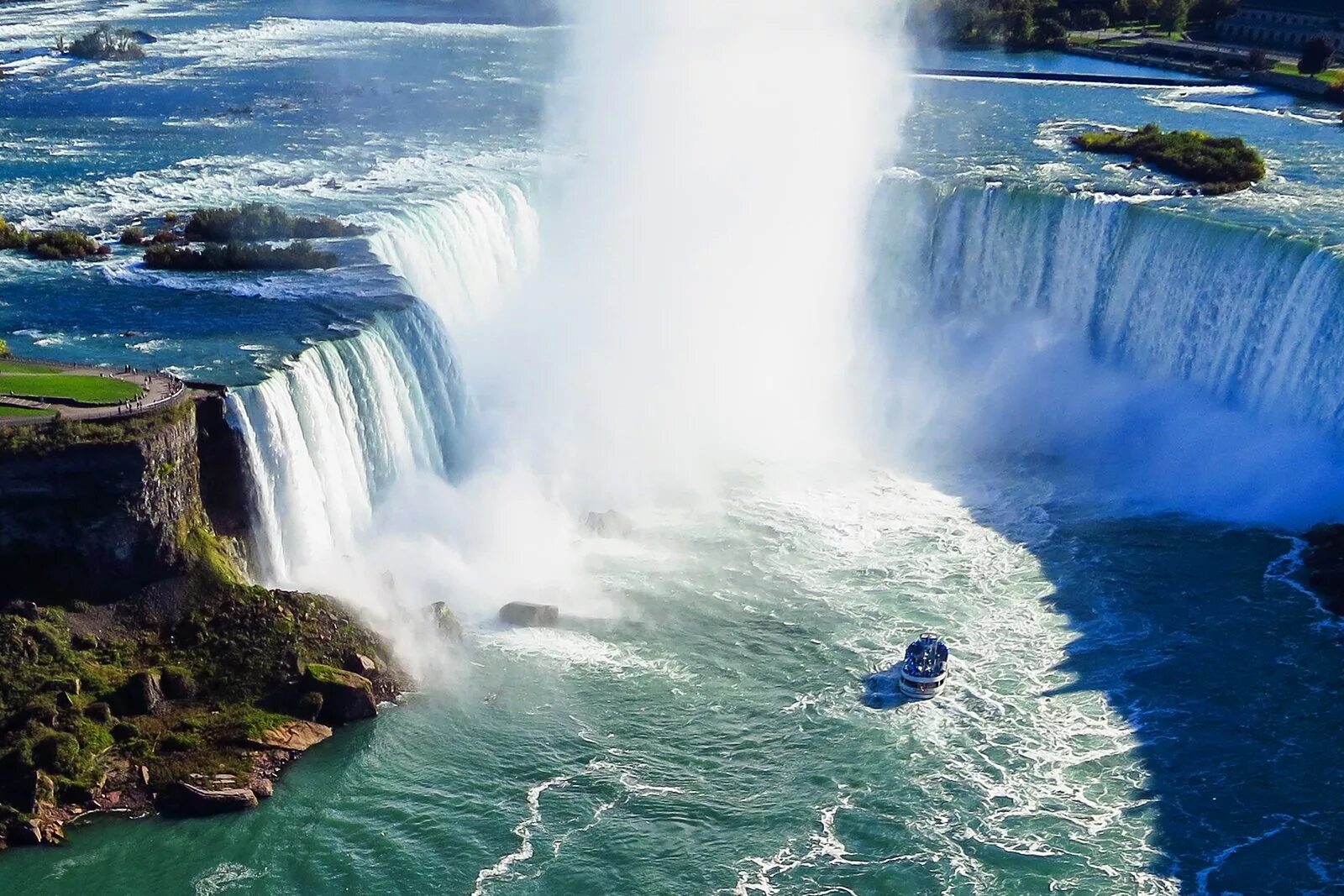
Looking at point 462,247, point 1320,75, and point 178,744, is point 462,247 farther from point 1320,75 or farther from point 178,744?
point 1320,75

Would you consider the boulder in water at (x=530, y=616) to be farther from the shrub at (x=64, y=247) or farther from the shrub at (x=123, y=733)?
the shrub at (x=64, y=247)

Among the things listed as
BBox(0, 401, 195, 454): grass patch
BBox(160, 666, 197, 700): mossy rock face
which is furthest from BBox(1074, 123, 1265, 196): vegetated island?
BBox(160, 666, 197, 700): mossy rock face

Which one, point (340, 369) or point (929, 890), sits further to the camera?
point (340, 369)

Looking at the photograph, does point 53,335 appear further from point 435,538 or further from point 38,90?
point 38,90

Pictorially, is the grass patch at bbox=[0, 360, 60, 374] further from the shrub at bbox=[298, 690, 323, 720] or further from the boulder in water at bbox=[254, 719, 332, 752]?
the boulder in water at bbox=[254, 719, 332, 752]

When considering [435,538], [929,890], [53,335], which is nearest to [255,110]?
[53,335]
